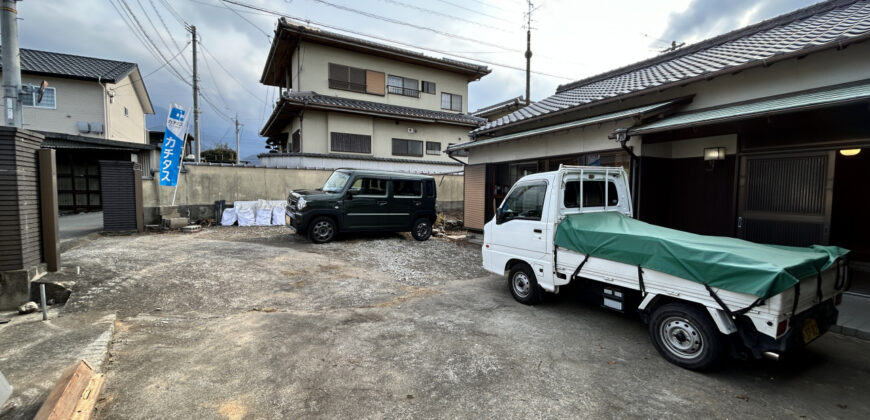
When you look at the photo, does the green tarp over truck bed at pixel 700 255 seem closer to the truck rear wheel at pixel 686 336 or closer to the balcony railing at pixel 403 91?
the truck rear wheel at pixel 686 336

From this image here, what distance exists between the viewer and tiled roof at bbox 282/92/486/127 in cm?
1466

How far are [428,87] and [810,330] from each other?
703 inches

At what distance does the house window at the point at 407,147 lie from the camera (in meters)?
17.5

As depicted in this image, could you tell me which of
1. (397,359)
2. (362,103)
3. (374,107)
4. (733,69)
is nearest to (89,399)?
(397,359)

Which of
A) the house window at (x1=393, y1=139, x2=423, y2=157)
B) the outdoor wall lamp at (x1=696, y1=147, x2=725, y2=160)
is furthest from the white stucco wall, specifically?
the outdoor wall lamp at (x1=696, y1=147, x2=725, y2=160)

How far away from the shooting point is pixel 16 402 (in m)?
2.39

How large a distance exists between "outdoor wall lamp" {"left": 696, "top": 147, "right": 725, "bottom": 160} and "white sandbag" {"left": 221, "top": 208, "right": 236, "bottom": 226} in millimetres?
12925

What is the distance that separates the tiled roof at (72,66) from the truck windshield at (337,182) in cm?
1393

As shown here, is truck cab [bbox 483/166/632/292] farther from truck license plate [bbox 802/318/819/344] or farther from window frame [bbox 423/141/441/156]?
window frame [bbox 423/141/441/156]

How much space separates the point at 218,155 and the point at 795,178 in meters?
37.8

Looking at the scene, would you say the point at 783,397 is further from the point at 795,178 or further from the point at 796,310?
the point at 795,178

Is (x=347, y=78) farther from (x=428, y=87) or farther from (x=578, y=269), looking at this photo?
(x=578, y=269)

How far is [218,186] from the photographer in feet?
39.3

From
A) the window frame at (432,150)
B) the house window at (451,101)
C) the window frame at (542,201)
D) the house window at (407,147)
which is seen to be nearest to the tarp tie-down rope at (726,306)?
the window frame at (542,201)
